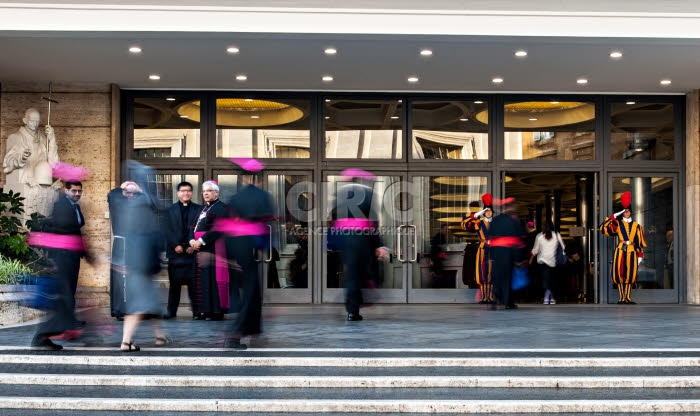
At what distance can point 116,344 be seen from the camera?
8906mm

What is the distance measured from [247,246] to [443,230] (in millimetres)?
7350

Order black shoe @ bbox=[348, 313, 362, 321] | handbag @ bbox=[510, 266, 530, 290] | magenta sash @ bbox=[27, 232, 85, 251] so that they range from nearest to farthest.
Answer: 1. magenta sash @ bbox=[27, 232, 85, 251]
2. black shoe @ bbox=[348, 313, 362, 321]
3. handbag @ bbox=[510, 266, 530, 290]

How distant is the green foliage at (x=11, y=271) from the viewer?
1163 centimetres

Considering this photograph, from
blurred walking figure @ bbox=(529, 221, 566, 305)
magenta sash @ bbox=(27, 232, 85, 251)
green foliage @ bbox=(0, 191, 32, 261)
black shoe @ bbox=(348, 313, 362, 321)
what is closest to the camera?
magenta sash @ bbox=(27, 232, 85, 251)

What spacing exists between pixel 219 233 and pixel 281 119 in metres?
6.73

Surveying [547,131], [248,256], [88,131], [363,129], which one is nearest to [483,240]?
[547,131]

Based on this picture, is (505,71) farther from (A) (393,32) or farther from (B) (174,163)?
(B) (174,163)

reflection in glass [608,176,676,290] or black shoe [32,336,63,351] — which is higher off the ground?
reflection in glass [608,176,676,290]

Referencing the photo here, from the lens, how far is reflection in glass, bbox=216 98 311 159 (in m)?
15.4

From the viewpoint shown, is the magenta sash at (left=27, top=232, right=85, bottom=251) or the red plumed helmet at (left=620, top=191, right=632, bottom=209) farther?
the red plumed helmet at (left=620, top=191, right=632, bottom=209)

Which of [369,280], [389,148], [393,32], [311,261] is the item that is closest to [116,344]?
[369,280]

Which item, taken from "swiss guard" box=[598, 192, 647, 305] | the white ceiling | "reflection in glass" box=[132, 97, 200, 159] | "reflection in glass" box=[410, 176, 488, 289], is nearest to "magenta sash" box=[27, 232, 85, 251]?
the white ceiling

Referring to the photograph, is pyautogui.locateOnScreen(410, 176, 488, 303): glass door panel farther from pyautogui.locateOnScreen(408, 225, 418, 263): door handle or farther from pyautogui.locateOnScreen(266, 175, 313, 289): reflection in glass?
pyautogui.locateOnScreen(266, 175, 313, 289): reflection in glass

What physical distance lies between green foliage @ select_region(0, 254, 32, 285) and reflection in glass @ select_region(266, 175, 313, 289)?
427 centimetres
